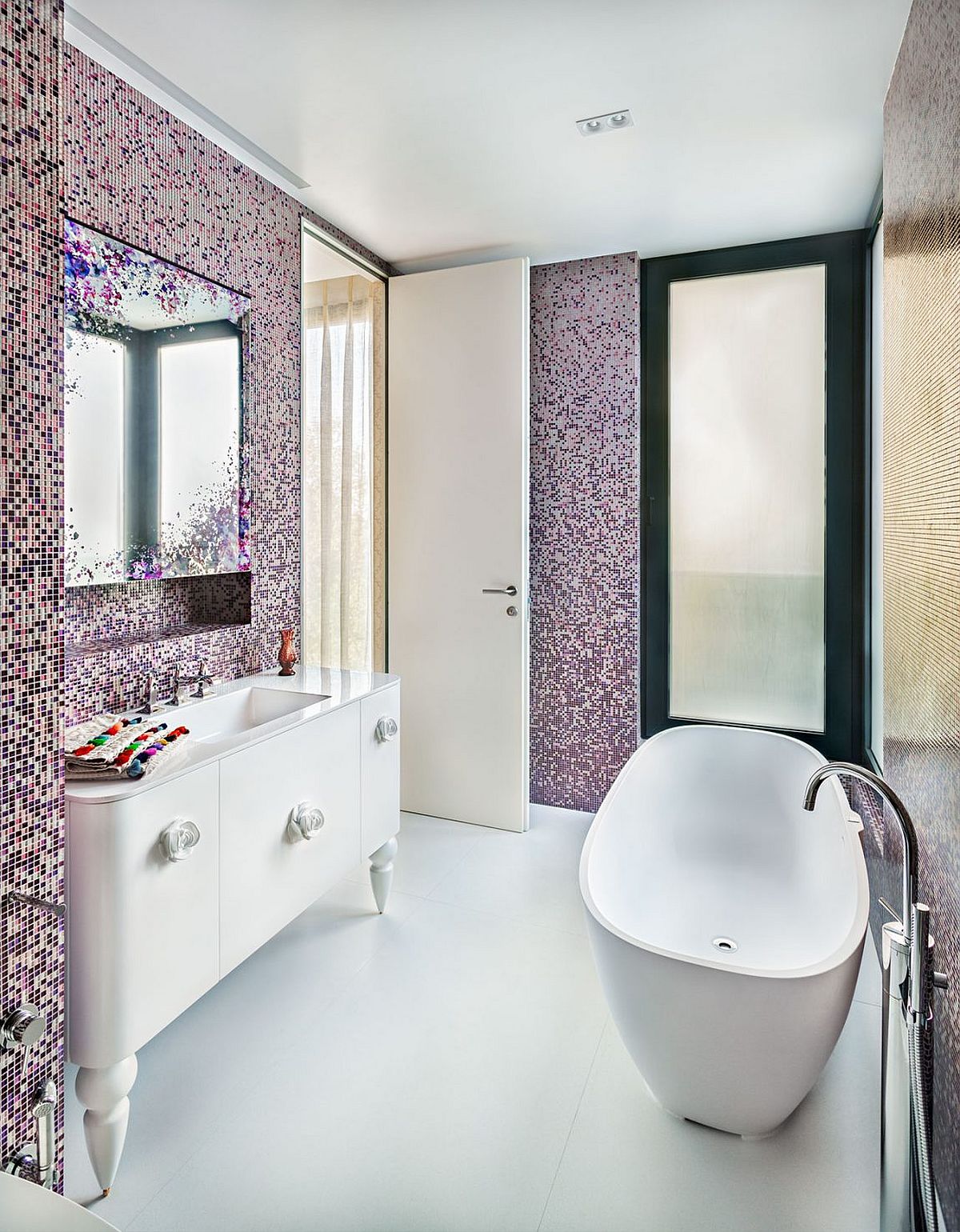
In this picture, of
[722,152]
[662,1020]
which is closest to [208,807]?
[662,1020]

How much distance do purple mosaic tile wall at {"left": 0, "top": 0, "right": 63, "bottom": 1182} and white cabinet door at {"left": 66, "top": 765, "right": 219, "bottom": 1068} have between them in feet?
0.23

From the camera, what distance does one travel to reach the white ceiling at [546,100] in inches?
67.5

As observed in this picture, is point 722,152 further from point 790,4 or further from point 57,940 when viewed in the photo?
point 57,940

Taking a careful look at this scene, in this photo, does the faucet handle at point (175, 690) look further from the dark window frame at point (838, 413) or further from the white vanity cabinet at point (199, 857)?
the dark window frame at point (838, 413)


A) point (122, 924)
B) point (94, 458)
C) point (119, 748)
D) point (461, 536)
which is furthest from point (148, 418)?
point (461, 536)

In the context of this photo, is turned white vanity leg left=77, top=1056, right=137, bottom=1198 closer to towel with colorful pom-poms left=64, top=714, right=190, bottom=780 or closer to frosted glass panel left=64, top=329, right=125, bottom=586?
towel with colorful pom-poms left=64, top=714, right=190, bottom=780

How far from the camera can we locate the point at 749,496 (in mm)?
3113

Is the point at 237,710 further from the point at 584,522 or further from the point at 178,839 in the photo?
the point at 584,522

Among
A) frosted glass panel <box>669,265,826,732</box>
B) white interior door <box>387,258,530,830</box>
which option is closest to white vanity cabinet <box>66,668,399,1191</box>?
white interior door <box>387,258,530,830</box>

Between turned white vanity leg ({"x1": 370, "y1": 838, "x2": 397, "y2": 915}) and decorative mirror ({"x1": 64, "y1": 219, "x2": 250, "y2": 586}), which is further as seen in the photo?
turned white vanity leg ({"x1": 370, "y1": 838, "x2": 397, "y2": 915})

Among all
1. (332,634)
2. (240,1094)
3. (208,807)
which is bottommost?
(240,1094)

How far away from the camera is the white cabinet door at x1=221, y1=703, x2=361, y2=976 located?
1.69 metres

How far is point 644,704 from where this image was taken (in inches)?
132

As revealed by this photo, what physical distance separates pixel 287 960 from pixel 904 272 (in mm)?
2435
